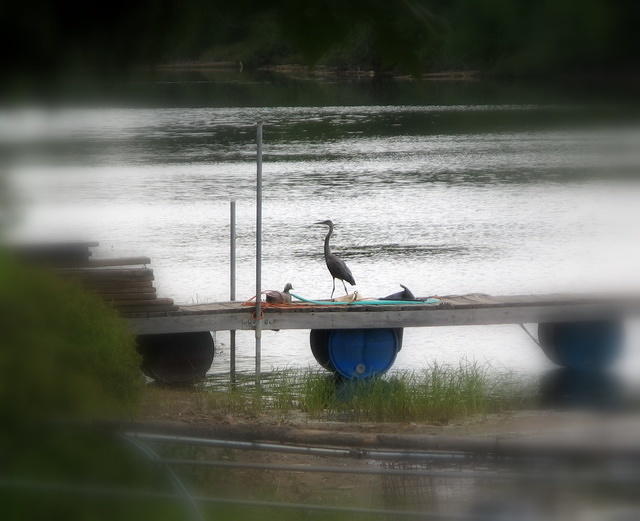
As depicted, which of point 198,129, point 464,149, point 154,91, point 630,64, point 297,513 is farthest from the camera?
point 198,129

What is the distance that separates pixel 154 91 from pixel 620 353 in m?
9.71

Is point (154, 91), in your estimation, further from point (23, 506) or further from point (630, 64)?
point (630, 64)

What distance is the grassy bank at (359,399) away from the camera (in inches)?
384

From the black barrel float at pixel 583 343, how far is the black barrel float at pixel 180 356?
3485 millimetres

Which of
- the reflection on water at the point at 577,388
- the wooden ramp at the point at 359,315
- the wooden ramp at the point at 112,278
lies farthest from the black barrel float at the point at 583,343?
the wooden ramp at the point at 112,278

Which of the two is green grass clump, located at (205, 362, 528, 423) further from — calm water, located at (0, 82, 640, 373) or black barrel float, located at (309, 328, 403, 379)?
calm water, located at (0, 82, 640, 373)

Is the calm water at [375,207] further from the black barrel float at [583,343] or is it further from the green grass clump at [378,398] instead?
the green grass clump at [378,398]

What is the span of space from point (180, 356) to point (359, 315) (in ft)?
6.24

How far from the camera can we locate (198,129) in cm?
4431

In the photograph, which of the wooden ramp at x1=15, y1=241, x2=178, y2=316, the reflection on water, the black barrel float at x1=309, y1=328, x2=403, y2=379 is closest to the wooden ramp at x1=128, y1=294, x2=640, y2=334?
the wooden ramp at x1=15, y1=241, x2=178, y2=316

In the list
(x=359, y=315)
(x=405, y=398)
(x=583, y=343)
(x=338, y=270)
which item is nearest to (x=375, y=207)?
(x=338, y=270)

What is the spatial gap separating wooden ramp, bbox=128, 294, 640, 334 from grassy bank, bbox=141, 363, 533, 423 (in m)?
0.52

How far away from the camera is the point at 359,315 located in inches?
433

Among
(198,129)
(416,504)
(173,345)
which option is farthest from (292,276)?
(198,129)
